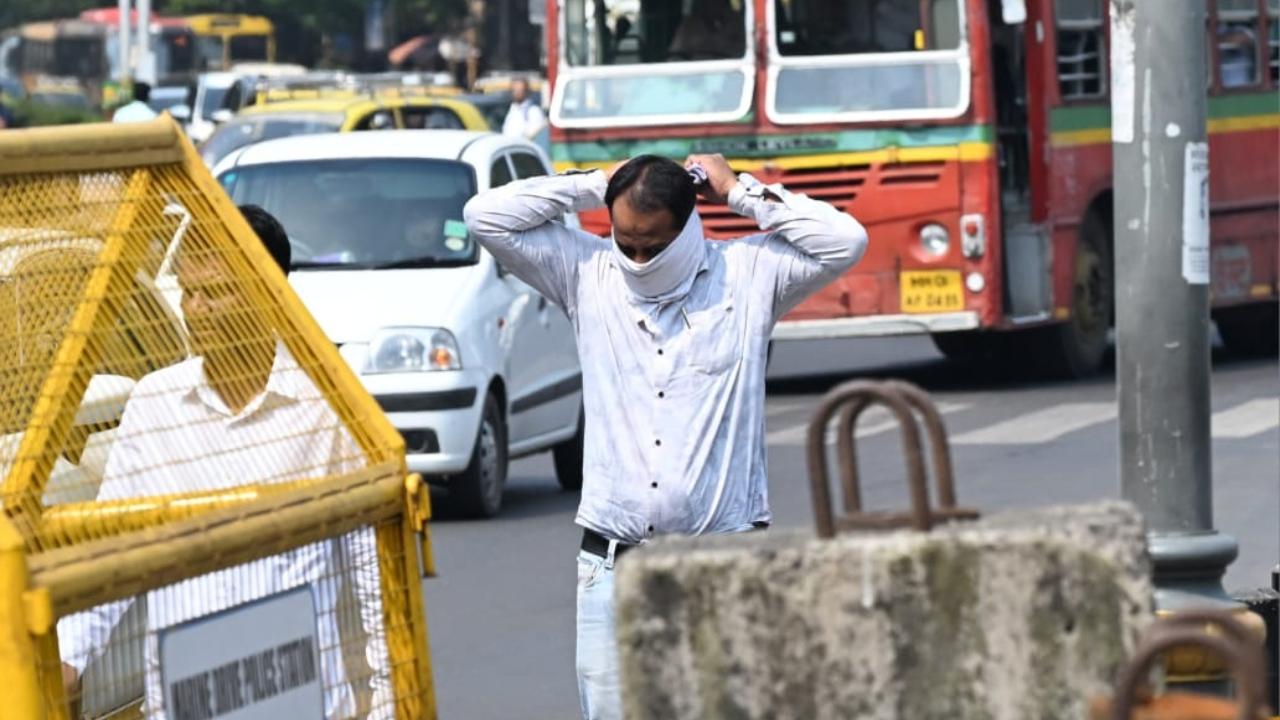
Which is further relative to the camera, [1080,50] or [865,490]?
[1080,50]

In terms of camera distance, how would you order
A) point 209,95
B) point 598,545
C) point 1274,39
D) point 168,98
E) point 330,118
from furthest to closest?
point 168,98 → point 209,95 → point 330,118 → point 1274,39 → point 598,545


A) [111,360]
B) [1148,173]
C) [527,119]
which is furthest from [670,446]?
[527,119]

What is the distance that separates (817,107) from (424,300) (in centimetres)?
549

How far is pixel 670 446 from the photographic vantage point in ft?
15.7

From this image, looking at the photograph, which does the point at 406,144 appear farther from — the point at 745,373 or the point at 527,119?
the point at 527,119

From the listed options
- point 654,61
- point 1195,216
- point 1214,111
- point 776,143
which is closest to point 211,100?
point 1214,111

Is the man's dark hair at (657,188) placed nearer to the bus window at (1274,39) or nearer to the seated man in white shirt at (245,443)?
the seated man in white shirt at (245,443)

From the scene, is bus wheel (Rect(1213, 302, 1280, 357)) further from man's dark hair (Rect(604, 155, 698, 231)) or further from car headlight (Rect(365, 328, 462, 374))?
man's dark hair (Rect(604, 155, 698, 231))

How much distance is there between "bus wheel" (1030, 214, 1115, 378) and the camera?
16766mm

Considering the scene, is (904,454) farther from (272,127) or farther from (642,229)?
(272,127)

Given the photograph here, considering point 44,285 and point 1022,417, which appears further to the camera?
point 1022,417

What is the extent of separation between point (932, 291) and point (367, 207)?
512 cm

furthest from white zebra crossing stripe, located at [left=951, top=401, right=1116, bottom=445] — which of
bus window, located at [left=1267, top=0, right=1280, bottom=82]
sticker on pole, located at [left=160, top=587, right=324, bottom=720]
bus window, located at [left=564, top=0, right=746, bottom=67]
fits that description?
sticker on pole, located at [left=160, top=587, right=324, bottom=720]

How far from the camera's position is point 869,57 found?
15.7 metres
